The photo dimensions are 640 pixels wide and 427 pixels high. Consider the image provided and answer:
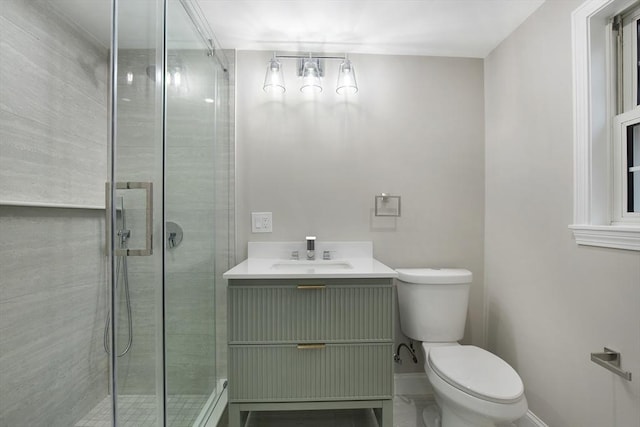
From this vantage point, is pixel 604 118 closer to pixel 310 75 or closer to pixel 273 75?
pixel 310 75

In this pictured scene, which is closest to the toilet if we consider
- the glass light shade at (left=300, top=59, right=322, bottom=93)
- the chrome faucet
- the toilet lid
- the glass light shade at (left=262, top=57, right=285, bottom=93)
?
the toilet lid

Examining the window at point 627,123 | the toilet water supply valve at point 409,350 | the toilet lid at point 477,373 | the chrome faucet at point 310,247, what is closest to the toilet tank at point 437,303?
the toilet lid at point 477,373

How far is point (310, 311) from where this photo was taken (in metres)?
1.34

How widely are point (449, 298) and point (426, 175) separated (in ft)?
2.51

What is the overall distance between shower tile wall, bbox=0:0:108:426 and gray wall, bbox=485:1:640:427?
84.1 inches

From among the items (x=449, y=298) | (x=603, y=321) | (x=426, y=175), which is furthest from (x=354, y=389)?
(x=426, y=175)

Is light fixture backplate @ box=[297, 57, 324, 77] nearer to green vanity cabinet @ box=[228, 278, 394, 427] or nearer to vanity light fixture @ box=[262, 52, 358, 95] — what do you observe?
vanity light fixture @ box=[262, 52, 358, 95]

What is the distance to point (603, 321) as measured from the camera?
3.77 feet

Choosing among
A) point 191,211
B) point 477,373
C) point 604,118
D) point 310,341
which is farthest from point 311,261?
point 604,118

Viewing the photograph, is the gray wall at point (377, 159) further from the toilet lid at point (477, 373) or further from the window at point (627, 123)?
the window at point (627, 123)

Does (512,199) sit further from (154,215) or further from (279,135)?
(154,215)

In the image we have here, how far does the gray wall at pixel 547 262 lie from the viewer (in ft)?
3.66

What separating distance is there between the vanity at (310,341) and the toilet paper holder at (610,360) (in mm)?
766

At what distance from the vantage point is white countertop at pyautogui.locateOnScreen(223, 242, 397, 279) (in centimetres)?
146
